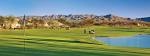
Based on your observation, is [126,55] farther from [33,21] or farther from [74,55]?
[33,21]

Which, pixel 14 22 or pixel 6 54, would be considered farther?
pixel 14 22

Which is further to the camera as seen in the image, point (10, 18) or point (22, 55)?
point (10, 18)

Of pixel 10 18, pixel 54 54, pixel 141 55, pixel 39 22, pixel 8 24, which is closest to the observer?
pixel 54 54

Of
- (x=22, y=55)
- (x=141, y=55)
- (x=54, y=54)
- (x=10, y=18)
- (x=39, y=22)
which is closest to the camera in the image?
(x=22, y=55)

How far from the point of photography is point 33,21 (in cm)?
12106

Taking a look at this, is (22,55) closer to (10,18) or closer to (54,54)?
(54,54)

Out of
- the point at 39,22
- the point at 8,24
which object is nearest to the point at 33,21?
the point at 39,22

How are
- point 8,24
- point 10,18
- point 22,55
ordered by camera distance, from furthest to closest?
point 10,18
point 8,24
point 22,55

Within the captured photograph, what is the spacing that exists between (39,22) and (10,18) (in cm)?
1312

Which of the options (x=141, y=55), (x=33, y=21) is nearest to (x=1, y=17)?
(x=33, y=21)

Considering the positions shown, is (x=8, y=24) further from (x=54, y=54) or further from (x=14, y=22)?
(x=54, y=54)

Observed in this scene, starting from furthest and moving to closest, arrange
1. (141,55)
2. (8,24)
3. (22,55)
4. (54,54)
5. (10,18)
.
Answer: (10,18) → (8,24) → (141,55) → (54,54) → (22,55)

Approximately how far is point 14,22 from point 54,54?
9467 cm

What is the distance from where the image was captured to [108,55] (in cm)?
1869
